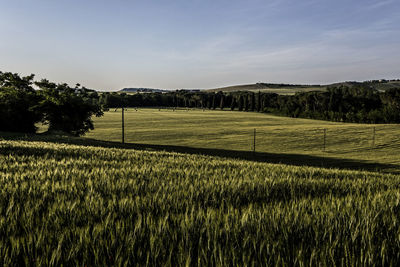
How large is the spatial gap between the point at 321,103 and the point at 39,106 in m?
107

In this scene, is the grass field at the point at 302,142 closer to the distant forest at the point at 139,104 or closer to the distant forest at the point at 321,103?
the distant forest at the point at 139,104

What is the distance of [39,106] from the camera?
49094mm

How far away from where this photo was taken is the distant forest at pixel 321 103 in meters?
95.4

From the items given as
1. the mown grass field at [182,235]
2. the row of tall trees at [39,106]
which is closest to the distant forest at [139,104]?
the row of tall trees at [39,106]

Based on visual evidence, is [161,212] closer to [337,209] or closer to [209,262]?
[209,262]

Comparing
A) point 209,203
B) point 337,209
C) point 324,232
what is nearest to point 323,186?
point 337,209

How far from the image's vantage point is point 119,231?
7.87ft

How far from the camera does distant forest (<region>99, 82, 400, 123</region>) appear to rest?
95.4 metres

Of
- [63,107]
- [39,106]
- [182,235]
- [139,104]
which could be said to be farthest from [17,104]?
[139,104]

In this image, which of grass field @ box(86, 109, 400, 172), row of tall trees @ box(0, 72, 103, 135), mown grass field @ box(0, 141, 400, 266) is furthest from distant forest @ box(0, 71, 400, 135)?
mown grass field @ box(0, 141, 400, 266)

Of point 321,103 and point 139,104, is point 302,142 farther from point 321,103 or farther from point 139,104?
point 139,104

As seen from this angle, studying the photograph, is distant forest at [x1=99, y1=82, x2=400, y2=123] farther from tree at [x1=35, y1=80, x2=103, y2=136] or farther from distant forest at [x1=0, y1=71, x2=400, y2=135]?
tree at [x1=35, y1=80, x2=103, y2=136]

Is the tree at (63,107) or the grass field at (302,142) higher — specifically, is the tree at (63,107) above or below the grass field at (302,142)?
above

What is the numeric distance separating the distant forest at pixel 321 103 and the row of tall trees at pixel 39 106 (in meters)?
8.18
